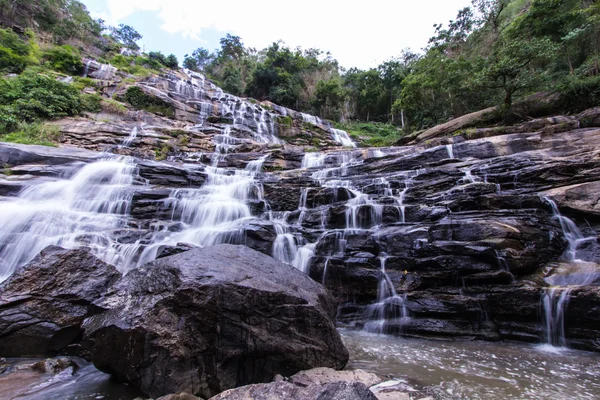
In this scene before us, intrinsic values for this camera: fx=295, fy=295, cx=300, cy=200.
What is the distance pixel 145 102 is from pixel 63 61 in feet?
33.4

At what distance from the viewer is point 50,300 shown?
424 centimetres

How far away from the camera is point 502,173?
359 inches

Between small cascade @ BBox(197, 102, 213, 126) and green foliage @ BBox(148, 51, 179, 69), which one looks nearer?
small cascade @ BBox(197, 102, 213, 126)

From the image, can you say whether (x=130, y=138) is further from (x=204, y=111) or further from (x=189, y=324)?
(x=189, y=324)

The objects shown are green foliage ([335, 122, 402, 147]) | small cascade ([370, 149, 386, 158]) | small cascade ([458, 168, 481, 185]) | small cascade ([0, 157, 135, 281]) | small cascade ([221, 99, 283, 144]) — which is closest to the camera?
small cascade ([0, 157, 135, 281])

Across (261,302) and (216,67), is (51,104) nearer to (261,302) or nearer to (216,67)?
(261,302)

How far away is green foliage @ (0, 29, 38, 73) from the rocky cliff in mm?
12997

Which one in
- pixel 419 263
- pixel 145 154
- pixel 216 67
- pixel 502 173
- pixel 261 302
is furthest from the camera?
pixel 216 67

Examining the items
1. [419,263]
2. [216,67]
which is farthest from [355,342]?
[216,67]

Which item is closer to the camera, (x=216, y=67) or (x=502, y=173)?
(x=502, y=173)

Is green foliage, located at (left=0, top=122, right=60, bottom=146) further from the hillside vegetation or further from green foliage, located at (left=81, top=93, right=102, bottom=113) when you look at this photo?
green foliage, located at (left=81, top=93, right=102, bottom=113)

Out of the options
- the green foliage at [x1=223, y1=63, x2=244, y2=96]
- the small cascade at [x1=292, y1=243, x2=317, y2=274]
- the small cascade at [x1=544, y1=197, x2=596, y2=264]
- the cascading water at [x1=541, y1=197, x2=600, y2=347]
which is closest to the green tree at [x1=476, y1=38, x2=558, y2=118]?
the small cascade at [x1=544, y1=197, x2=596, y2=264]

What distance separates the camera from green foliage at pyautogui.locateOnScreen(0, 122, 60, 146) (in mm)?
14180

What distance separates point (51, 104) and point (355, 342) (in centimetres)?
2127
